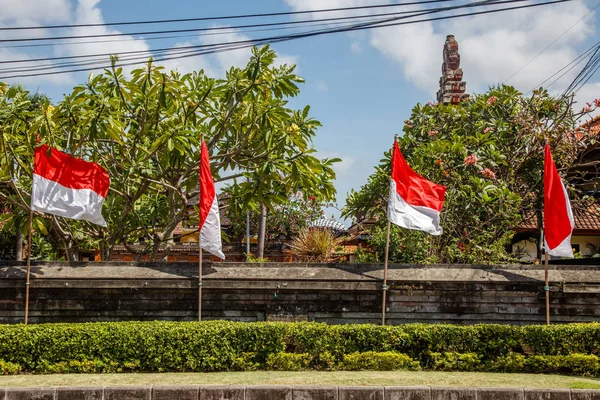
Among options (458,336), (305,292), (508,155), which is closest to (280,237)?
(508,155)

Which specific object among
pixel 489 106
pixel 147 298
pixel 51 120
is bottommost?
pixel 147 298

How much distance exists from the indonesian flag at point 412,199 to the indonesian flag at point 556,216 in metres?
1.83

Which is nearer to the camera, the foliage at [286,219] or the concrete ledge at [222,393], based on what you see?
the concrete ledge at [222,393]

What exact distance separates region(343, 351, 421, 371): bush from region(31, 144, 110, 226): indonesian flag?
5073 mm

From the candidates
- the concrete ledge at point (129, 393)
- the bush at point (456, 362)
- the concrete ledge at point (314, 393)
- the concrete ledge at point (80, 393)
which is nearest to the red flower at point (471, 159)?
the bush at point (456, 362)

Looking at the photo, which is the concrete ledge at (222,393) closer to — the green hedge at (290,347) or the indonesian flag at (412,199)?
the green hedge at (290,347)

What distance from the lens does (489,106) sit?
1817 cm

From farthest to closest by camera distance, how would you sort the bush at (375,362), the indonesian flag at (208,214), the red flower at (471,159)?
the red flower at (471,159), the indonesian flag at (208,214), the bush at (375,362)

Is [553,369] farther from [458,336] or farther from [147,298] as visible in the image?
[147,298]

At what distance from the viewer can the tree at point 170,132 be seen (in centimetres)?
1275

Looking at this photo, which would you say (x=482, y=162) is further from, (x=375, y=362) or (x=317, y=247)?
(x=375, y=362)

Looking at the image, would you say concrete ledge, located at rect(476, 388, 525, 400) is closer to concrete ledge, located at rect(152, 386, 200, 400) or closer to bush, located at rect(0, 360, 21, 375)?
concrete ledge, located at rect(152, 386, 200, 400)

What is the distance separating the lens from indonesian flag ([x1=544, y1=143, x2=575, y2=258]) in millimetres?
12031

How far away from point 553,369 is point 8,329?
8.60 m
